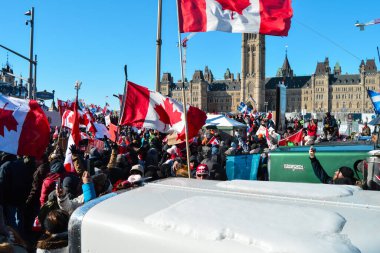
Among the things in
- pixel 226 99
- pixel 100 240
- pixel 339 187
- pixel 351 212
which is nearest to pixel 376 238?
pixel 351 212

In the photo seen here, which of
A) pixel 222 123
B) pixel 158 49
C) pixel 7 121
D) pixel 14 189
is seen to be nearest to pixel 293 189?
pixel 14 189

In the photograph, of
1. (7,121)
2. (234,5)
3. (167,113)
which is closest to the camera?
(234,5)

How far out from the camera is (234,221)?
1.72m

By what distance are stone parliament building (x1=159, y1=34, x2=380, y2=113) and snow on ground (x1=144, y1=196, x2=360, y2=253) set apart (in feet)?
393

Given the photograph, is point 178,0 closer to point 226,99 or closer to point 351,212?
point 351,212

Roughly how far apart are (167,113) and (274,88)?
133446 millimetres

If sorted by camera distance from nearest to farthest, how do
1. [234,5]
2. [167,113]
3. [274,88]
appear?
1. [234,5]
2. [167,113]
3. [274,88]

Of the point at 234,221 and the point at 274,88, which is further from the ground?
the point at 274,88

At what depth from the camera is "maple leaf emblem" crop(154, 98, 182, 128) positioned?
6.71 metres

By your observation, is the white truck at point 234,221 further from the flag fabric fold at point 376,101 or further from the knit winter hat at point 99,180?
the flag fabric fold at point 376,101

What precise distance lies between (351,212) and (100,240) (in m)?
1.24

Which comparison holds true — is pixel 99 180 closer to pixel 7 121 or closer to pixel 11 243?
pixel 11 243

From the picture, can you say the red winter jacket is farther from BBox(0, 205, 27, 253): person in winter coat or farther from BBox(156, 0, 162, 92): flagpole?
BBox(156, 0, 162, 92): flagpole

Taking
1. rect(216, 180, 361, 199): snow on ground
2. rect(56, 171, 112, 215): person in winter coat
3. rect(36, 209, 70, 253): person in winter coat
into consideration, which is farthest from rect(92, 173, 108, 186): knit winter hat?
rect(216, 180, 361, 199): snow on ground
